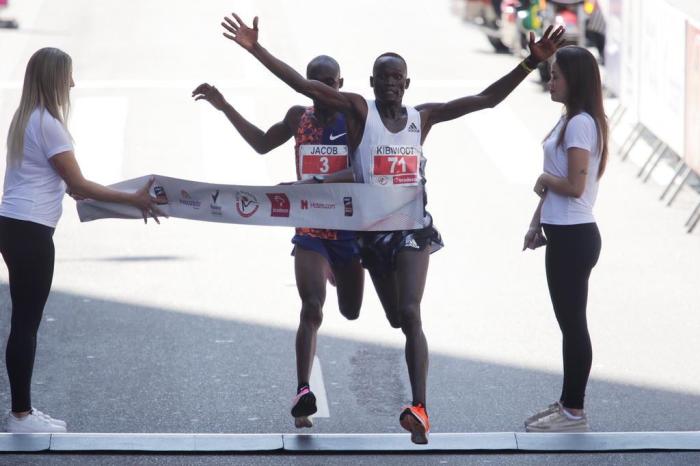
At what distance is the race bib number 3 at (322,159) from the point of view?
754 centimetres

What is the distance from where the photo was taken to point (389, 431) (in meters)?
8.41

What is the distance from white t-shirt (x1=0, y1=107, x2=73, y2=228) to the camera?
24.1 ft

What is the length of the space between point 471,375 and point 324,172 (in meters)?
2.59

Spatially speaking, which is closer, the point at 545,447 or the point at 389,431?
the point at 545,447

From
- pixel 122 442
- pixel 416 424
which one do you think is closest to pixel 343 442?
pixel 416 424

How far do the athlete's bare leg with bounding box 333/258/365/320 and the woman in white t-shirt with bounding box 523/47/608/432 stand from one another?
41.6 inches

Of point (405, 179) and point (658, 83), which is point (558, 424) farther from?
point (658, 83)

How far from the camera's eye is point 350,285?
7711mm

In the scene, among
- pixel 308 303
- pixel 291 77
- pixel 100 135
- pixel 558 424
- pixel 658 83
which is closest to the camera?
pixel 291 77

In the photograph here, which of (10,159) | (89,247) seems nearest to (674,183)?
(89,247)

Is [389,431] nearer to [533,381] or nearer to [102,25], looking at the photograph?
[533,381]

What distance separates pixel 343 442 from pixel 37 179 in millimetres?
2148

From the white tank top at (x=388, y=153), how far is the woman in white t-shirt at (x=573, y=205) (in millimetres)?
742

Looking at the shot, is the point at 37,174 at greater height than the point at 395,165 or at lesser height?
lesser
